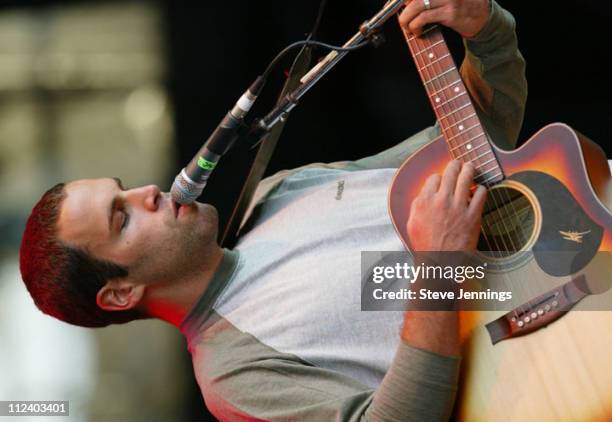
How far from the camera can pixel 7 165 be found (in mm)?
2658

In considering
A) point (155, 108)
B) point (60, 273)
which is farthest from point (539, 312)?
point (155, 108)

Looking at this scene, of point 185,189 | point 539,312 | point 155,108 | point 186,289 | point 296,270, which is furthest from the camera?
point 155,108

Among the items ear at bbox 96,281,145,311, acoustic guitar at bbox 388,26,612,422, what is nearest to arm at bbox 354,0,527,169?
acoustic guitar at bbox 388,26,612,422

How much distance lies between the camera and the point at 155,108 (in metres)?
2.58

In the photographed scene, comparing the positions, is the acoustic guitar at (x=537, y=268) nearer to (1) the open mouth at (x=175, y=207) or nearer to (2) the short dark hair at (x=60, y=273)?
(1) the open mouth at (x=175, y=207)

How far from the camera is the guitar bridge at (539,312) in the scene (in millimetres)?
1396

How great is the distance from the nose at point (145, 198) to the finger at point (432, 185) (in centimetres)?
68

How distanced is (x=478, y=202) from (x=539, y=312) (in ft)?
0.71

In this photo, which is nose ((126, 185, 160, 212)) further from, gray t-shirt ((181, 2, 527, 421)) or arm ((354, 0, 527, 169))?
arm ((354, 0, 527, 169))

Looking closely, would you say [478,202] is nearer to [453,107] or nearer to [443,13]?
[453,107]

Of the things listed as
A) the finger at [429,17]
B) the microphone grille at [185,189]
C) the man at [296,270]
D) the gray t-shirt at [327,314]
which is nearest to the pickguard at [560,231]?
the man at [296,270]

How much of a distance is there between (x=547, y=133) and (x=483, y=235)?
221mm

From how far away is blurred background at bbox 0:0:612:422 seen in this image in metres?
2.46

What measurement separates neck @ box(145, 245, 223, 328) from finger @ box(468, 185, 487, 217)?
0.68m
